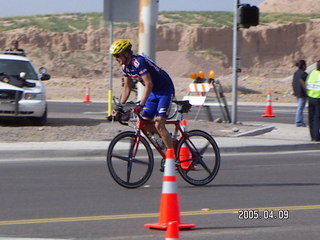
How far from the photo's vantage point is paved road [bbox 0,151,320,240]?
349 inches

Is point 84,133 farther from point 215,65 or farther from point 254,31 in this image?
point 254,31

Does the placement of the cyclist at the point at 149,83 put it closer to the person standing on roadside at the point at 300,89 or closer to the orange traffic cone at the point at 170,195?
the orange traffic cone at the point at 170,195

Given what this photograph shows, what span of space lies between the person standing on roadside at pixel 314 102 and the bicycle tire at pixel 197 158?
6927 millimetres

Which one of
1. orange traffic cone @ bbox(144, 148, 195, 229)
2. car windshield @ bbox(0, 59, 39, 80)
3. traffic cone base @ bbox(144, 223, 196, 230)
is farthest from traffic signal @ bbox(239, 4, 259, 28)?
orange traffic cone @ bbox(144, 148, 195, 229)

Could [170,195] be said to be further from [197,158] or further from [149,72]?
[197,158]

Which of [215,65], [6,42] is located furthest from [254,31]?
[6,42]

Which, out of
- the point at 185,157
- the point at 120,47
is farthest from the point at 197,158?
the point at 120,47

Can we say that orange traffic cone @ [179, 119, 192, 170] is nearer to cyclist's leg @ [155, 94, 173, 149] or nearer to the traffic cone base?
cyclist's leg @ [155, 94, 173, 149]

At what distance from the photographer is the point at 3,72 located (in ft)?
67.7

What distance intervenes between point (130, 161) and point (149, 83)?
113 centimetres

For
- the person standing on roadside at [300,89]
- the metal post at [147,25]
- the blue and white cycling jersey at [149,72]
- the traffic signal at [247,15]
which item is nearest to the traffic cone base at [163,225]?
the blue and white cycling jersey at [149,72]

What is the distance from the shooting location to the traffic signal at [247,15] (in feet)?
70.2

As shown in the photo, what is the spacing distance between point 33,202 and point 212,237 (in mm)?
2909

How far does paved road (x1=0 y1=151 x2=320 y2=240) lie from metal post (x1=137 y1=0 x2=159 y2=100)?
18.2ft
